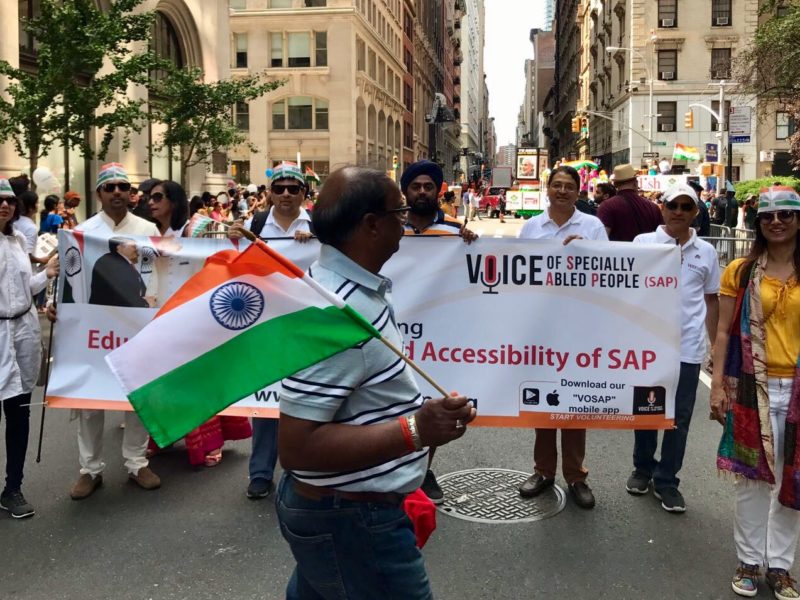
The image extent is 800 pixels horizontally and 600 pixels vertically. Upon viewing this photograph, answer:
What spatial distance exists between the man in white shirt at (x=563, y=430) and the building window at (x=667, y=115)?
56000 millimetres

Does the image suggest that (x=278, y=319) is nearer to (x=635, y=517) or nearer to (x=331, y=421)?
(x=331, y=421)

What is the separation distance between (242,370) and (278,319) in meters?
0.19

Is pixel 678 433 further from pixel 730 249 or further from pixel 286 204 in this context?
pixel 730 249

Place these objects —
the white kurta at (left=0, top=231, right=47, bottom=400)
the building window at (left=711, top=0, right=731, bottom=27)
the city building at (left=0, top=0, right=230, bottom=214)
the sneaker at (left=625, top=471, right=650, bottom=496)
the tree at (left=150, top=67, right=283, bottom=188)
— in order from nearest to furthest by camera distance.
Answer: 1. the white kurta at (left=0, top=231, right=47, bottom=400)
2. the sneaker at (left=625, top=471, right=650, bottom=496)
3. the city building at (left=0, top=0, right=230, bottom=214)
4. the tree at (left=150, top=67, right=283, bottom=188)
5. the building window at (left=711, top=0, right=731, bottom=27)

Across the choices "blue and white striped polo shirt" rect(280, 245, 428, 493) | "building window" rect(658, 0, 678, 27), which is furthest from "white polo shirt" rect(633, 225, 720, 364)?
"building window" rect(658, 0, 678, 27)

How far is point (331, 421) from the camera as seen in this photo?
7.30ft

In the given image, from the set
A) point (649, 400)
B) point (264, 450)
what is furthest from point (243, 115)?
point (649, 400)

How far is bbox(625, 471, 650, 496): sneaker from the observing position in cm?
543

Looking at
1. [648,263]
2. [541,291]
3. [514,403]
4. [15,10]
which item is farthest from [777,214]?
[15,10]

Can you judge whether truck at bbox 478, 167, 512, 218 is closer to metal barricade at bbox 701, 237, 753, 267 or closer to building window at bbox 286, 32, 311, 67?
building window at bbox 286, 32, 311, 67

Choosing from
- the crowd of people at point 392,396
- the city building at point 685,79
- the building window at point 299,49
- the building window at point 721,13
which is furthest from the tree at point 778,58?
the building window at point 299,49

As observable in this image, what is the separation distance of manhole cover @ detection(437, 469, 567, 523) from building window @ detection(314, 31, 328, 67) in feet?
185

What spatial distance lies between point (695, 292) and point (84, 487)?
428 cm

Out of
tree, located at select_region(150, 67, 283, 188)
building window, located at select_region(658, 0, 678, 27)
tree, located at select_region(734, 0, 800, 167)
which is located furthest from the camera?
building window, located at select_region(658, 0, 678, 27)
